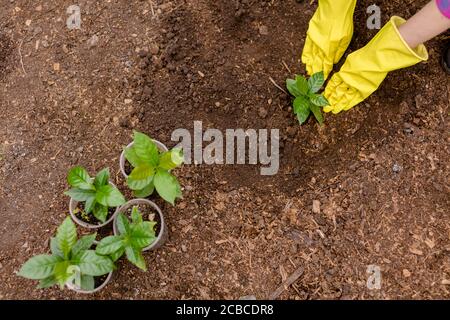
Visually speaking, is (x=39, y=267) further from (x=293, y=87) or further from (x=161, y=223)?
(x=293, y=87)

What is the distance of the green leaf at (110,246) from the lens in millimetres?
1557

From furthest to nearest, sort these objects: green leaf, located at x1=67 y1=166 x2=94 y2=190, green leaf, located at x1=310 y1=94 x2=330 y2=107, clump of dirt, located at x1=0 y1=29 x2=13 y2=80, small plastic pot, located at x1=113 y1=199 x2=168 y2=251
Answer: clump of dirt, located at x1=0 y1=29 x2=13 y2=80 → green leaf, located at x1=310 y1=94 x2=330 y2=107 → small plastic pot, located at x1=113 y1=199 x2=168 y2=251 → green leaf, located at x1=67 y1=166 x2=94 y2=190

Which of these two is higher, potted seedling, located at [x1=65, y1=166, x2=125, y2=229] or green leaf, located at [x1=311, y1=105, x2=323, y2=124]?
potted seedling, located at [x1=65, y1=166, x2=125, y2=229]

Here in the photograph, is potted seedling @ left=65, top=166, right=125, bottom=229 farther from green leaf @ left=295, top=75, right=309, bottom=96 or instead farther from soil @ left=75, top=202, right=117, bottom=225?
green leaf @ left=295, top=75, right=309, bottom=96

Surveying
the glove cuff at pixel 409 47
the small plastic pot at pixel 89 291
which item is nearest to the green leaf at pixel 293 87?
the glove cuff at pixel 409 47

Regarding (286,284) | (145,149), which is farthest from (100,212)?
(286,284)

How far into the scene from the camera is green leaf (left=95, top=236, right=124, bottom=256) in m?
1.56

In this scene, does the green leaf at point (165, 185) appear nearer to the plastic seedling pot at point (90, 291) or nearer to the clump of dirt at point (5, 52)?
the plastic seedling pot at point (90, 291)

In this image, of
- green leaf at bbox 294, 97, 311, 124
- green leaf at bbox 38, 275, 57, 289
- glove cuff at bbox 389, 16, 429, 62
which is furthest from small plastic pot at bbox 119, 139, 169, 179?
glove cuff at bbox 389, 16, 429, 62

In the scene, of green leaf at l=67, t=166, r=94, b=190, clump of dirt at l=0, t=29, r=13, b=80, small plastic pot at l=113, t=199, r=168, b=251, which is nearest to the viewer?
green leaf at l=67, t=166, r=94, b=190

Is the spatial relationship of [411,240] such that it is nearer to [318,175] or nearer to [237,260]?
[318,175]

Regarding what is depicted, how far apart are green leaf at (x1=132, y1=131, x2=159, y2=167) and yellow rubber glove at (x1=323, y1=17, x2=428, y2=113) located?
80 centimetres

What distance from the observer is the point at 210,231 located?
1843mm
